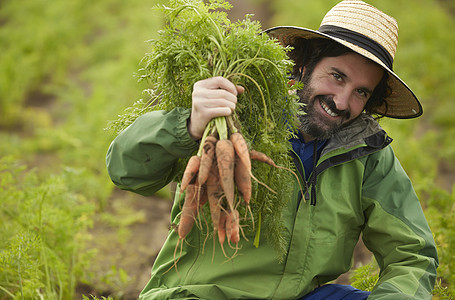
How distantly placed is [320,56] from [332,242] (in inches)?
40.3

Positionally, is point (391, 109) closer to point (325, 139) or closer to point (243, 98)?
point (325, 139)

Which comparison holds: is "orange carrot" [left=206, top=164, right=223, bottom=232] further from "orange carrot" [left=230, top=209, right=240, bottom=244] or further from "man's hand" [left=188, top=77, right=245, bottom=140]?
"man's hand" [left=188, top=77, right=245, bottom=140]

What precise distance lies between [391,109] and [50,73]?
7171 mm

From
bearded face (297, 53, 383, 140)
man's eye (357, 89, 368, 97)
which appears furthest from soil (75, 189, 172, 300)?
man's eye (357, 89, 368, 97)

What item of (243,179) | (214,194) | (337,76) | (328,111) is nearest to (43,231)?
(214,194)

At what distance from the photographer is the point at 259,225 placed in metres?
2.16

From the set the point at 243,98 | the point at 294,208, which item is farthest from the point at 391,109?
the point at 243,98

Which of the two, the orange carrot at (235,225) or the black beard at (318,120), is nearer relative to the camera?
the orange carrot at (235,225)

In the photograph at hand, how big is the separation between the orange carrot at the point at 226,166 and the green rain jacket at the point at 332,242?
0.34m

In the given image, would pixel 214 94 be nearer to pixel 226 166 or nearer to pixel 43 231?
pixel 226 166

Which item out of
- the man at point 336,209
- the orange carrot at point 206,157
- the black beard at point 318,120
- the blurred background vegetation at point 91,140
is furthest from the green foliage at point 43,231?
the black beard at point 318,120

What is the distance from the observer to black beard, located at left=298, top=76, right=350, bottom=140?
247cm

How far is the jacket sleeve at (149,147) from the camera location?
6.50 ft

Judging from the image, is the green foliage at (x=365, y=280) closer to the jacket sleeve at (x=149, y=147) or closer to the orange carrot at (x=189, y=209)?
the orange carrot at (x=189, y=209)
